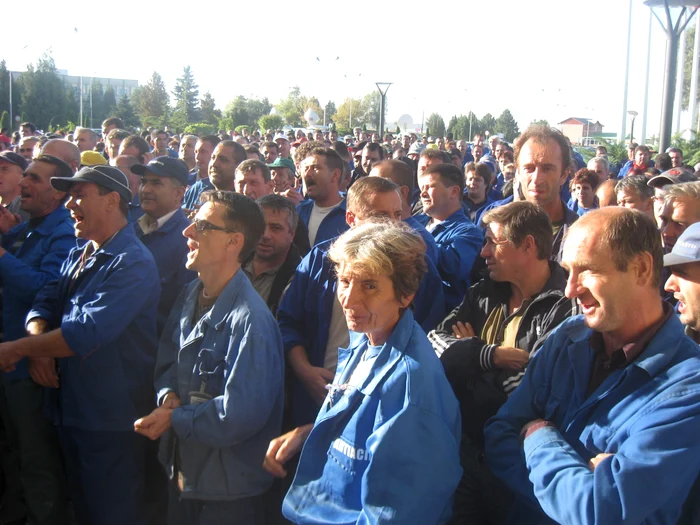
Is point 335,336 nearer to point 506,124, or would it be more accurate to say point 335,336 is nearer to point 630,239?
point 630,239

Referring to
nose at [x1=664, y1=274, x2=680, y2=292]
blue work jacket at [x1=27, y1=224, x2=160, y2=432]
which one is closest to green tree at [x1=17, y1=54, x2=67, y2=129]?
blue work jacket at [x1=27, y1=224, x2=160, y2=432]

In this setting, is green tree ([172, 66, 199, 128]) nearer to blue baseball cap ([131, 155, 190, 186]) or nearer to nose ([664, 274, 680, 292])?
blue baseball cap ([131, 155, 190, 186])

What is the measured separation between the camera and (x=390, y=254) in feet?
7.55

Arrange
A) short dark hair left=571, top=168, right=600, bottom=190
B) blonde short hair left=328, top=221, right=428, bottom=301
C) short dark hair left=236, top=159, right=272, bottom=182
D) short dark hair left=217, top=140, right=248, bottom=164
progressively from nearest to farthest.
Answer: blonde short hair left=328, top=221, right=428, bottom=301, short dark hair left=236, top=159, right=272, bottom=182, short dark hair left=217, top=140, right=248, bottom=164, short dark hair left=571, top=168, right=600, bottom=190

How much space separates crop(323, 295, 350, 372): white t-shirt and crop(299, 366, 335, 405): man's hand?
0.13 m

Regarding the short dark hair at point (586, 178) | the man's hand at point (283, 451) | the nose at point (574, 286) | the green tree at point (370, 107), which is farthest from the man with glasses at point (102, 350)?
the green tree at point (370, 107)

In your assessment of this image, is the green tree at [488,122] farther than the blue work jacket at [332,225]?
Yes

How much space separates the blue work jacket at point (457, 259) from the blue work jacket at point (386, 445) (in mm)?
1730

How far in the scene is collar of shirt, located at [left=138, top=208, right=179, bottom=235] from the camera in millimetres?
4594

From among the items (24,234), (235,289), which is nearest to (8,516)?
(24,234)

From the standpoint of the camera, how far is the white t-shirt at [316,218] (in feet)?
17.8

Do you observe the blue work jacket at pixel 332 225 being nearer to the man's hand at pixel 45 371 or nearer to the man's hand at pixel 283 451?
the man's hand at pixel 45 371

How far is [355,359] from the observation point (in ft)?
8.02

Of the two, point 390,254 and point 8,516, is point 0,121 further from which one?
point 390,254
